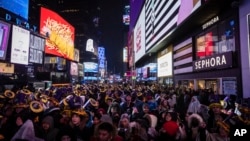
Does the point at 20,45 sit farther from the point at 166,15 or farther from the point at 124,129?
the point at 124,129

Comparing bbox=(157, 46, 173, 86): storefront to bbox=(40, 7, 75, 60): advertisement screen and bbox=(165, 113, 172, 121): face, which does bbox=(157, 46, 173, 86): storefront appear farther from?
bbox=(165, 113, 172, 121): face

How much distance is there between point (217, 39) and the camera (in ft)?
76.6

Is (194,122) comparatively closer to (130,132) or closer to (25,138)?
(130,132)

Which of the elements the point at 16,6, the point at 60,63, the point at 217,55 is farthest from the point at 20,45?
the point at 60,63

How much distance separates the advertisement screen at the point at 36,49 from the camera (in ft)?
116

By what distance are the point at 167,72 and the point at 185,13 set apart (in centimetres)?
2114

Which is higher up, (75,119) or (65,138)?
(75,119)

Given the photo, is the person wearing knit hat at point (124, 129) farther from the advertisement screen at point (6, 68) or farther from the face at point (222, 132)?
the advertisement screen at point (6, 68)

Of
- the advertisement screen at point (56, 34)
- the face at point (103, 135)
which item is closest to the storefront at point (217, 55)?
the face at point (103, 135)

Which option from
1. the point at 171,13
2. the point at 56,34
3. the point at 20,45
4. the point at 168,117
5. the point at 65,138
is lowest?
the point at 65,138

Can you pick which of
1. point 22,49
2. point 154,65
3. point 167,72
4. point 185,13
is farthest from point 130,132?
point 154,65

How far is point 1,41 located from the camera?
2716 cm

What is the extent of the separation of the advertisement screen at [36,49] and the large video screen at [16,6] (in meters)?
5.63

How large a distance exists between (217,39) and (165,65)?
83.1ft
